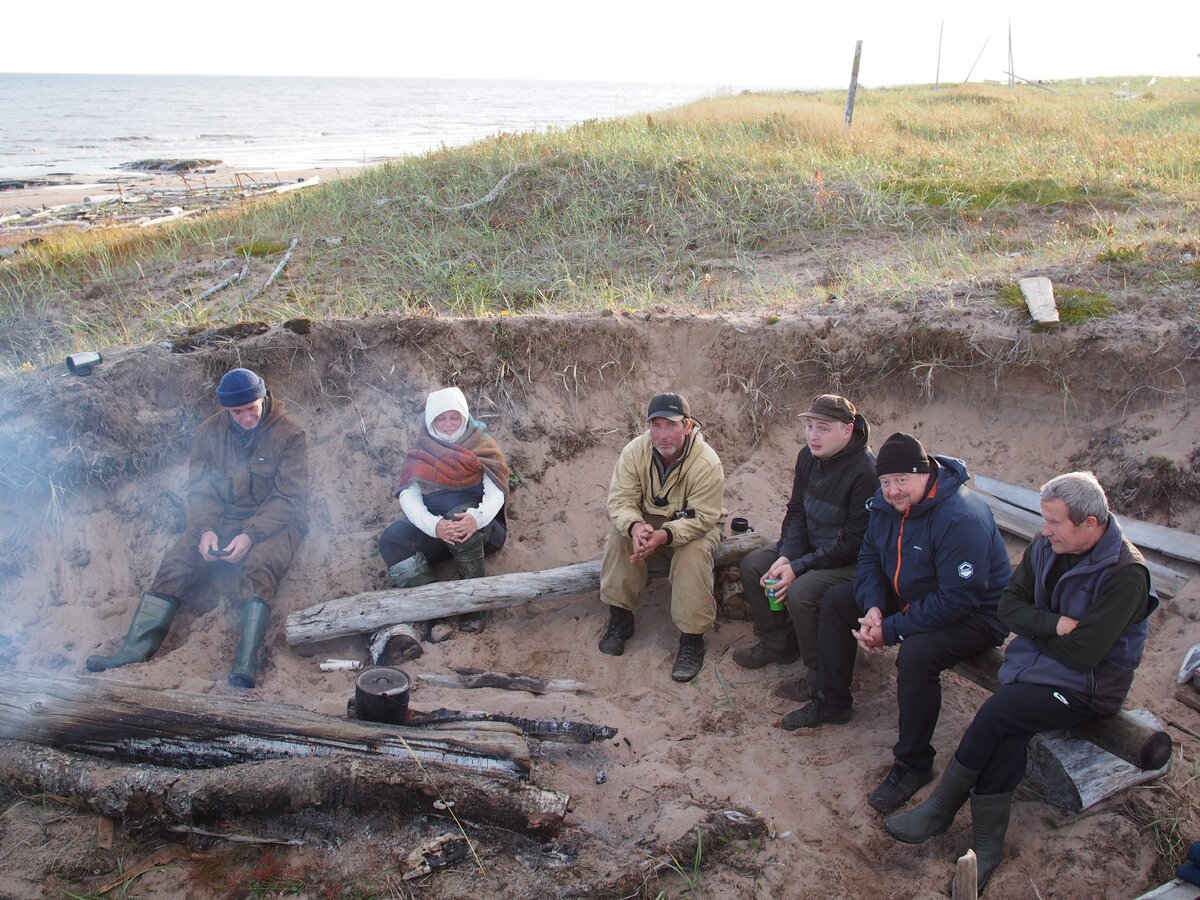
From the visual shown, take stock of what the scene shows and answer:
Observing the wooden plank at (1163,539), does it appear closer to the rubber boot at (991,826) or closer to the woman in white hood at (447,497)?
the rubber boot at (991,826)

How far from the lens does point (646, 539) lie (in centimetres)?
482

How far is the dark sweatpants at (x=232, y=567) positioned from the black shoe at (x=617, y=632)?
7.25ft

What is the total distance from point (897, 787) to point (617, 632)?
196 cm

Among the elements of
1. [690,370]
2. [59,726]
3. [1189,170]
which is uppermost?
[1189,170]

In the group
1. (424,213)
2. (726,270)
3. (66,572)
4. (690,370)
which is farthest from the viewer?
(424,213)

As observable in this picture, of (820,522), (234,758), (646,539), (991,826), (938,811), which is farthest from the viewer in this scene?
(646,539)

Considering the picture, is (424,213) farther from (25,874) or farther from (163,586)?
(25,874)

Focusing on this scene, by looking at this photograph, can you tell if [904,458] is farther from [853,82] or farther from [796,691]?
[853,82]

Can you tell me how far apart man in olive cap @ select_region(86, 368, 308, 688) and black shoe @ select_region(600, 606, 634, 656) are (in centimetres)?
218

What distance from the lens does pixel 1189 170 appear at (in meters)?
9.91

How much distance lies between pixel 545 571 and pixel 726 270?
5.20 metres

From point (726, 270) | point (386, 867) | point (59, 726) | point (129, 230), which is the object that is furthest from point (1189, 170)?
point (129, 230)

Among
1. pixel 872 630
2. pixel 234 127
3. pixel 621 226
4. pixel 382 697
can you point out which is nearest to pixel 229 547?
pixel 382 697

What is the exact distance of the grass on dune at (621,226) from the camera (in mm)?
8531
